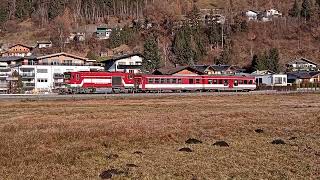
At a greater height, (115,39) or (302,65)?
(115,39)

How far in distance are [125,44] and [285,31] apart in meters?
49.3

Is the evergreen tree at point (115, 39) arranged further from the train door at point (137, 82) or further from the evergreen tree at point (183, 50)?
the train door at point (137, 82)

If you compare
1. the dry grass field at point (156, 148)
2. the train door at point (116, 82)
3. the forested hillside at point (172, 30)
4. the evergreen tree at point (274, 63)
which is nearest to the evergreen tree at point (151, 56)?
the forested hillside at point (172, 30)

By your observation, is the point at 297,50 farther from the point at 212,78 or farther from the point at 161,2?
the point at 212,78

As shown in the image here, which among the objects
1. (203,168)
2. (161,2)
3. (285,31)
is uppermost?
(161,2)

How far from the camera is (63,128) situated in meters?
19.3

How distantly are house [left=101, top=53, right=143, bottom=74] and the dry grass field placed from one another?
61.8 metres

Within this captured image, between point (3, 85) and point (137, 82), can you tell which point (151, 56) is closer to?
point (3, 85)

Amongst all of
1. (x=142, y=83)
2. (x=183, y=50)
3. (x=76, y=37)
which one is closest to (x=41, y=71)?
(x=142, y=83)

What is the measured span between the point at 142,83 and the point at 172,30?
6620 cm

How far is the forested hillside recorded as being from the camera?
359 ft

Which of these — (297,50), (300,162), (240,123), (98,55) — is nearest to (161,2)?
(98,55)

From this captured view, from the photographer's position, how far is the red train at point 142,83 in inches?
2110

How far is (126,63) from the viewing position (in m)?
87.1
